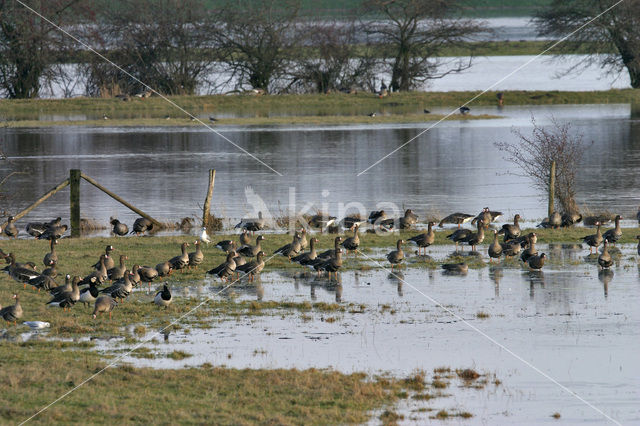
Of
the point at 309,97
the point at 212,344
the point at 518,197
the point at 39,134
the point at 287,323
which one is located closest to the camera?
Answer: the point at 212,344

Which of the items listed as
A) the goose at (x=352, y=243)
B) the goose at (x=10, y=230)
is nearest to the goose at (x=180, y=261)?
the goose at (x=352, y=243)

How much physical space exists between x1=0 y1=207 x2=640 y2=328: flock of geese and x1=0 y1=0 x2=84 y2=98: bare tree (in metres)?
51.6

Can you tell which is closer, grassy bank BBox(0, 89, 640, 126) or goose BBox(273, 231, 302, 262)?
goose BBox(273, 231, 302, 262)

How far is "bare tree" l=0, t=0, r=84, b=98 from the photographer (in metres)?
78.3

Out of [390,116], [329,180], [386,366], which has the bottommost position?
[386,366]

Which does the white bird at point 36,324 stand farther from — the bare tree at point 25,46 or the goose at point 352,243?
the bare tree at point 25,46

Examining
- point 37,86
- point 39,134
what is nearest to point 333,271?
point 39,134

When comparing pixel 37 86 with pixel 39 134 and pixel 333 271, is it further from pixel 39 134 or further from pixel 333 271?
pixel 333 271

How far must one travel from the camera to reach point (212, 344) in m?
17.3

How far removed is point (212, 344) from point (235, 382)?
8.20 ft

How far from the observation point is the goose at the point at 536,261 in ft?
77.6

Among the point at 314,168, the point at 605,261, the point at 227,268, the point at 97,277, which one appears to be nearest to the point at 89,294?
the point at 97,277
